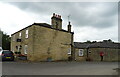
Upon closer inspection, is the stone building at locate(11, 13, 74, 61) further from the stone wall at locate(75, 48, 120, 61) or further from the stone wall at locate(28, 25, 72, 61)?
the stone wall at locate(75, 48, 120, 61)

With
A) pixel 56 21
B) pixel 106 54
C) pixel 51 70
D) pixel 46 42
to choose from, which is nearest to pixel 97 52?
pixel 106 54

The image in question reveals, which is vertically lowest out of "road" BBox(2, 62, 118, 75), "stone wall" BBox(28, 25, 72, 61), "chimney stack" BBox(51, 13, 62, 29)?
"road" BBox(2, 62, 118, 75)

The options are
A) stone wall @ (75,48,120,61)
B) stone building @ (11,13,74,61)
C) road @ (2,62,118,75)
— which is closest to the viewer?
road @ (2,62,118,75)

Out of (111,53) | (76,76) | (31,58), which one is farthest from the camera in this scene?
(111,53)

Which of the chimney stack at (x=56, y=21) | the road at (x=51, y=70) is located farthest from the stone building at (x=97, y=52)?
the road at (x=51, y=70)

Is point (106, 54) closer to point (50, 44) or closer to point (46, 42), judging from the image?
point (50, 44)

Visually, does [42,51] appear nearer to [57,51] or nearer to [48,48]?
[48,48]

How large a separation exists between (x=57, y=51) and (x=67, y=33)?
438 centimetres

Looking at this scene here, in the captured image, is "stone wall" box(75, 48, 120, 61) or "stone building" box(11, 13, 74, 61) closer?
"stone building" box(11, 13, 74, 61)

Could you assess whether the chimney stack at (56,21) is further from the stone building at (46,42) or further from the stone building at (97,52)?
the stone building at (97,52)

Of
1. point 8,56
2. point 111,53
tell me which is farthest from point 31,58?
point 111,53

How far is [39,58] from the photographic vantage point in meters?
22.0

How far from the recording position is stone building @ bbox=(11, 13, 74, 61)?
858 inches

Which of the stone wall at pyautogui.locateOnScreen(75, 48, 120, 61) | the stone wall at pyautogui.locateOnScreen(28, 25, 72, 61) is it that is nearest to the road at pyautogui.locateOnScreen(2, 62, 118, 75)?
the stone wall at pyautogui.locateOnScreen(28, 25, 72, 61)
